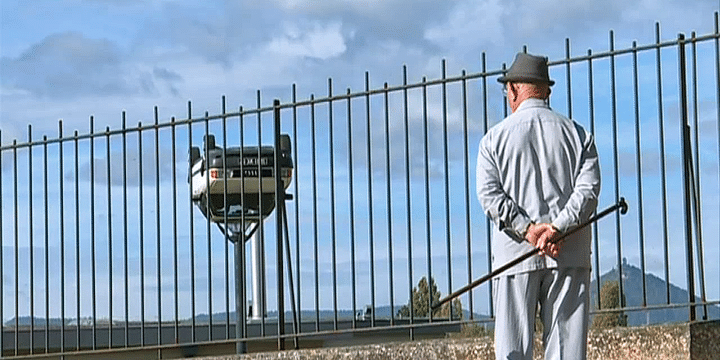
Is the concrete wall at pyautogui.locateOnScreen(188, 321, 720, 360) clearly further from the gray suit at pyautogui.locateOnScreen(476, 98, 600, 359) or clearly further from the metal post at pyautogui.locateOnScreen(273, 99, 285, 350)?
the gray suit at pyautogui.locateOnScreen(476, 98, 600, 359)

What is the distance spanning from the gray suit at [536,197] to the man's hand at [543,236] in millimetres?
38

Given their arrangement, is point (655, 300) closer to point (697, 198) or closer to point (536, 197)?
point (697, 198)

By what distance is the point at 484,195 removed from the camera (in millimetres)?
6785

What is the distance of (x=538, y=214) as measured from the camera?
22.2 ft

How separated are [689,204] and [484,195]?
8.41 feet

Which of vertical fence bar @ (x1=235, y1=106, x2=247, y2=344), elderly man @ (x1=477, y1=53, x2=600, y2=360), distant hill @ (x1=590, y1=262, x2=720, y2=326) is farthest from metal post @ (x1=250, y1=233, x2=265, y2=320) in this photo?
elderly man @ (x1=477, y1=53, x2=600, y2=360)

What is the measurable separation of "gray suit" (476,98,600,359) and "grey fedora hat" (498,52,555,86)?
148 millimetres

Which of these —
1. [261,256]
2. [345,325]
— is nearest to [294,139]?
[261,256]

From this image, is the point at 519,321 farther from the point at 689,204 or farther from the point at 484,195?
the point at 689,204

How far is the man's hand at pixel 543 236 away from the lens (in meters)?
6.67

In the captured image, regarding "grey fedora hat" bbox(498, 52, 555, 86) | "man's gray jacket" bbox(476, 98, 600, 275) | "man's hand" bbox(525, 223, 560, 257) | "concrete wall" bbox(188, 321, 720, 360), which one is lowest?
"concrete wall" bbox(188, 321, 720, 360)

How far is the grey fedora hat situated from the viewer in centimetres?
693

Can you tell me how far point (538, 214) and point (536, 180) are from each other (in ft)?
0.51

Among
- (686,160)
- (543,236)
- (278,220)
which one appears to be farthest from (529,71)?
(278,220)
